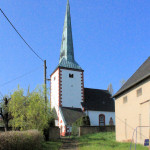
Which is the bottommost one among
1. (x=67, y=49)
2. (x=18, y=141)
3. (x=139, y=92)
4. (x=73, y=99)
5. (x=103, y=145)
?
(x=103, y=145)

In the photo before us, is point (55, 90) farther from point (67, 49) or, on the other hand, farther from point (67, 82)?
point (67, 49)

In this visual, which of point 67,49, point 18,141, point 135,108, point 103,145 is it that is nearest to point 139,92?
point 135,108

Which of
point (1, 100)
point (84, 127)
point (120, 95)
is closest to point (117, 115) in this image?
point (120, 95)

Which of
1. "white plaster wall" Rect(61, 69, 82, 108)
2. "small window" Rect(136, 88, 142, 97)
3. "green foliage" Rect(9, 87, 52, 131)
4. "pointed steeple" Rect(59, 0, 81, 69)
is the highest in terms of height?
"pointed steeple" Rect(59, 0, 81, 69)

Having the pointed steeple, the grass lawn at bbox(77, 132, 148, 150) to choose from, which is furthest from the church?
the grass lawn at bbox(77, 132, 148, 150)

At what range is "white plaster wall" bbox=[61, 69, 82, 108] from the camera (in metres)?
38.7

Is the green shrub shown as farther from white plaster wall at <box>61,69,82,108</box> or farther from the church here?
white plaster wall at <box>61,69,82,108</box>

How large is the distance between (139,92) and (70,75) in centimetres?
2337

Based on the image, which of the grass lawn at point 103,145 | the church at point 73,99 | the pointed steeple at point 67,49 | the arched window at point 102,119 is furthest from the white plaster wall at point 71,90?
the grass lawn at point 103,145

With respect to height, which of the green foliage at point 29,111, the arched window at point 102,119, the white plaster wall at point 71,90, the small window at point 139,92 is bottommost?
the arched window at point 102,119

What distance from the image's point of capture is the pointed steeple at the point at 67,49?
41338 mm

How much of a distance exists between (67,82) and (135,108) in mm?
22259

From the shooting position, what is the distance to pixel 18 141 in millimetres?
11555

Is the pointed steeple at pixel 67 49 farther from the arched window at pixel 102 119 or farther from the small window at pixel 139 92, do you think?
the small window at pixel 139 92
